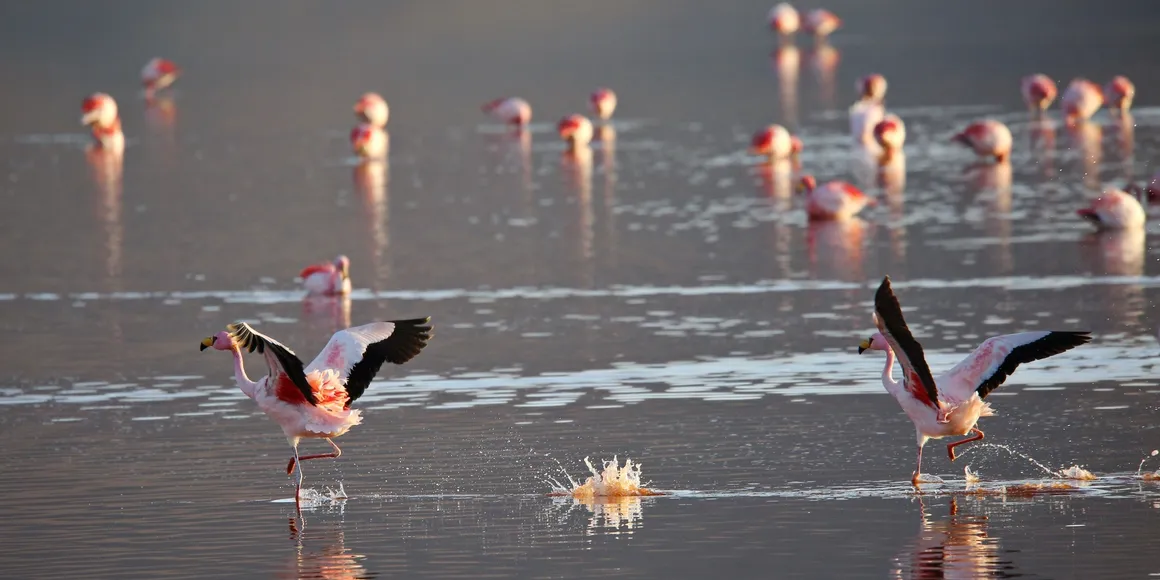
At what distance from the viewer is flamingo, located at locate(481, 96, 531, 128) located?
97.6 ft

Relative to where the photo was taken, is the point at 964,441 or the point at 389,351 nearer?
the point at 964,441

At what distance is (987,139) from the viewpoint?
23.9 meters

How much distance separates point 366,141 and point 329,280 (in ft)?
34.4

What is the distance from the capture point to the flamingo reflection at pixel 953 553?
8.43m

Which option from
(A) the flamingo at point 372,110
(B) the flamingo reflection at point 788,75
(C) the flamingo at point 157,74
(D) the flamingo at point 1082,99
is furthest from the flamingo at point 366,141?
(C) the flamingo at point 157,74

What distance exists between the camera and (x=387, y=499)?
10.1m

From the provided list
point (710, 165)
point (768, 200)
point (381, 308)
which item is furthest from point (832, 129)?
point (381, 308)

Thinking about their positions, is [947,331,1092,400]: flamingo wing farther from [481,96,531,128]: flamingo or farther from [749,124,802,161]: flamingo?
[481,96,531,128]: flamingo

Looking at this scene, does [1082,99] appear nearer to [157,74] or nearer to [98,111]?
[98,111]

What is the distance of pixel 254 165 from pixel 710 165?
581cm

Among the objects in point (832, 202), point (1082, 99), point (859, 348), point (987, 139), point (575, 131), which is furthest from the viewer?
point (1082, 99)

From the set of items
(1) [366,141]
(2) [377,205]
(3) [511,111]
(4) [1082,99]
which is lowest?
(2) [377,205]

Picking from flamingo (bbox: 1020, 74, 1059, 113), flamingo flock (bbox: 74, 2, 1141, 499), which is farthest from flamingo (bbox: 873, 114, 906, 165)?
flamingo (bbox: 1020, 74, 1059, 113)

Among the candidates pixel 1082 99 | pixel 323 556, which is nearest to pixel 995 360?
pixel 323 556
